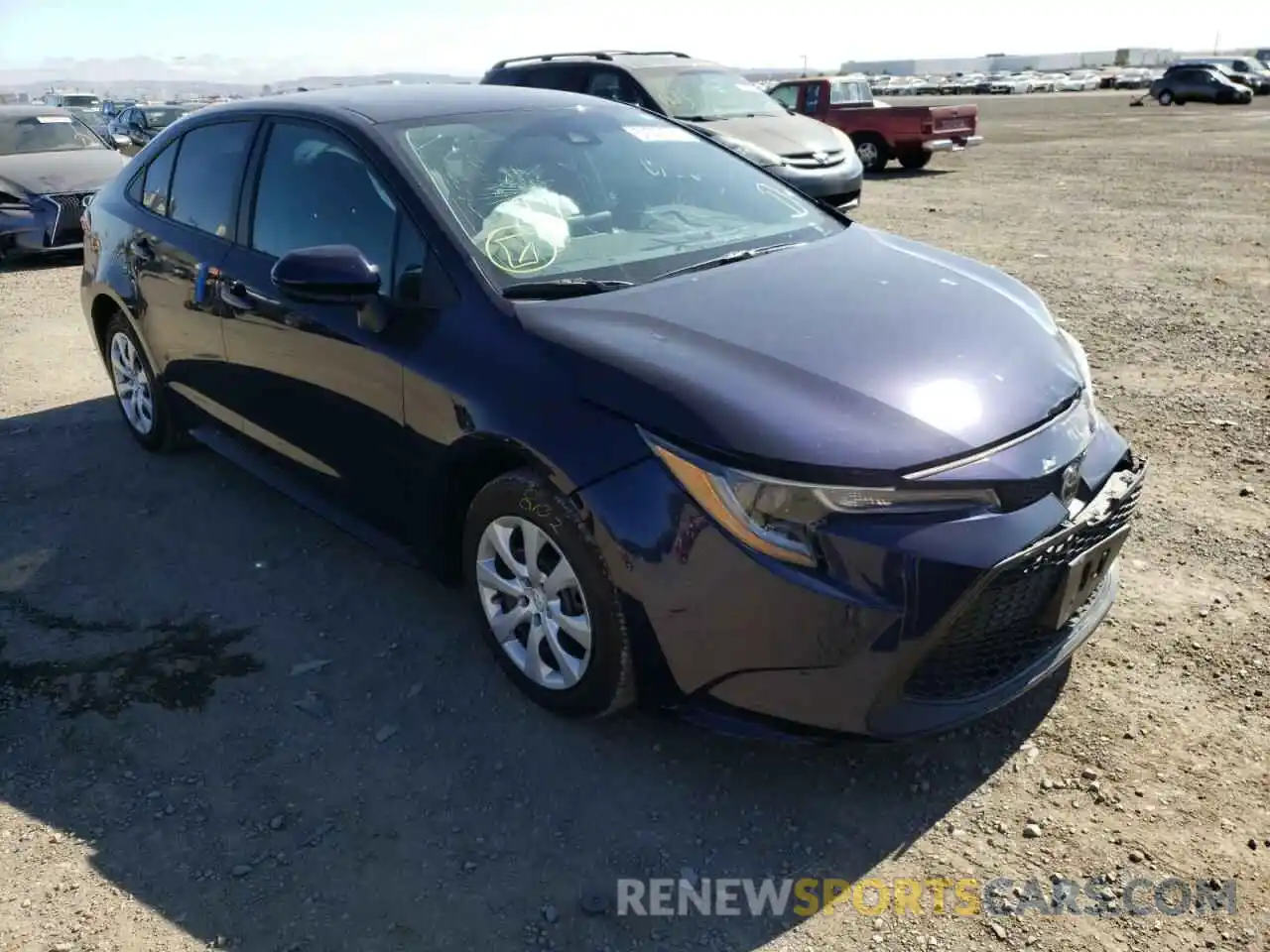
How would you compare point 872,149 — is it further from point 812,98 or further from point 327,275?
point 327,275

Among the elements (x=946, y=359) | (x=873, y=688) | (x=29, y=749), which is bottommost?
(x=29, y=749)

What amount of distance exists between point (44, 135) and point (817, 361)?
1118 cm

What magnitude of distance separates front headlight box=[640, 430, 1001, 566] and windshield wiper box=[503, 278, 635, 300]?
2.85ft

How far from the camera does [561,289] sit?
119 inches

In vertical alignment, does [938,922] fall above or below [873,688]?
below

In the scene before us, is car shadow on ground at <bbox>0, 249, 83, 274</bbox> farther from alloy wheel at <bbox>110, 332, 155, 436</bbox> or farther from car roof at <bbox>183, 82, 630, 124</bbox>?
car roof at <bbox>183, 82, 630, 124</bbox>

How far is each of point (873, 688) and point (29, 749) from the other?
7.87 ft

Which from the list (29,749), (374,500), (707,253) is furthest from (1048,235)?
(29,749)

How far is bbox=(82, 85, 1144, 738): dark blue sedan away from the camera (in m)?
2.36

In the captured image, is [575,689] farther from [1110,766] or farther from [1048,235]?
[1048,235]

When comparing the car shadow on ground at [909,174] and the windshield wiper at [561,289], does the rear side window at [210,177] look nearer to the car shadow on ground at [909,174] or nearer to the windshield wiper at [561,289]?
the windshield wiper at [561,289]

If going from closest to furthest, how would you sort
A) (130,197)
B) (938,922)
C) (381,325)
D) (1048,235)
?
(938,922), (381,325), (130,197), (1048,235)

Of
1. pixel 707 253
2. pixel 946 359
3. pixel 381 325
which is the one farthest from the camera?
pixel 707 253

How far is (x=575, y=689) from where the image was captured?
2855mm
